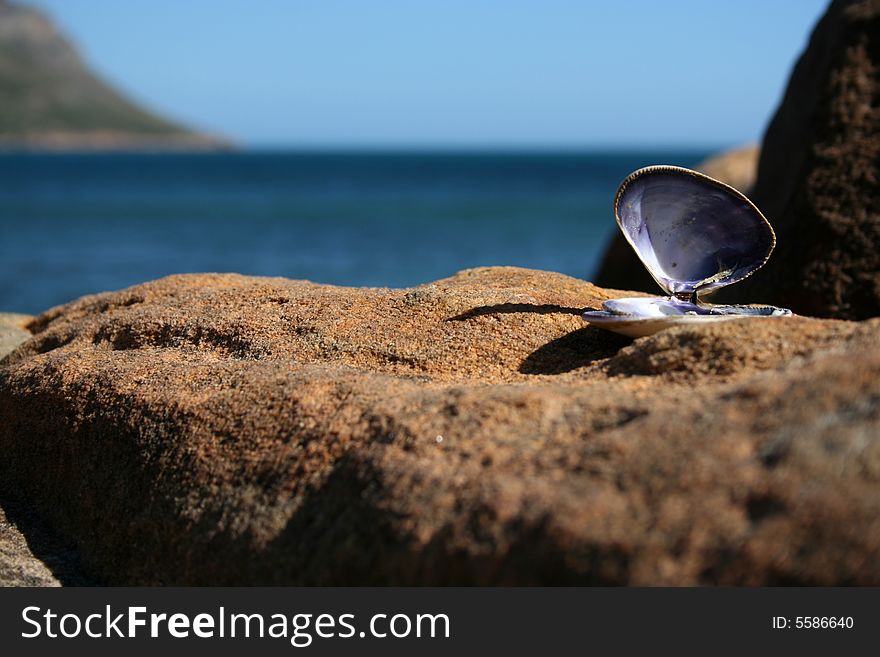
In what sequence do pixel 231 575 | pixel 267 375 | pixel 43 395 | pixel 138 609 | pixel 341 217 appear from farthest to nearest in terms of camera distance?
1. pixel 341 217
2. pixel 43 395
3. pixel 267 375
4. pixel 231 575
5. pixel 138 609

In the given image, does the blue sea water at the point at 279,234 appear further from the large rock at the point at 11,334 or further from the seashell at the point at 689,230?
the seashell at the point at 689,230

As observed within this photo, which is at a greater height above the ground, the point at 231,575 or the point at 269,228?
the point at 231,575

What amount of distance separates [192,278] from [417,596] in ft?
10.1

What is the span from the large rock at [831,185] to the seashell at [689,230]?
180cm

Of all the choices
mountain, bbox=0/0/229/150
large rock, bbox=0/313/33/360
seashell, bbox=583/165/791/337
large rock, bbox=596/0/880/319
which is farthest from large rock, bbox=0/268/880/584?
mountain, bbox=0/0/229/150

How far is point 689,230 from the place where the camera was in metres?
4.10

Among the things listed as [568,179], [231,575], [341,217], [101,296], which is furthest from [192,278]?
[568,179]

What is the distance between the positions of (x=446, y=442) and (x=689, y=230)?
5.68 feet

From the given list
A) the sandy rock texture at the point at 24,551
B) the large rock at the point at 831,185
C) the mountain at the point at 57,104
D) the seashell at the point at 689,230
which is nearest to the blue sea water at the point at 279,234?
the large rock at the point at 831,185

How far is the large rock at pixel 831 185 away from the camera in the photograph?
5688 mm

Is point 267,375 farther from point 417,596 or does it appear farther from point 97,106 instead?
point 97,106

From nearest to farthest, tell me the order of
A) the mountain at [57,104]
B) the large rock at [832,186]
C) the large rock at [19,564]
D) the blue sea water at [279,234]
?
the large rock at [19,564], the large rock at [832,186], the blue sea water at [279,234], the mountain at [57,104]

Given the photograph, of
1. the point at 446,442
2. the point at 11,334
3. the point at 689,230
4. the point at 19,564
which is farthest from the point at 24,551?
the point at 689,230

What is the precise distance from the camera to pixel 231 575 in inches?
118
